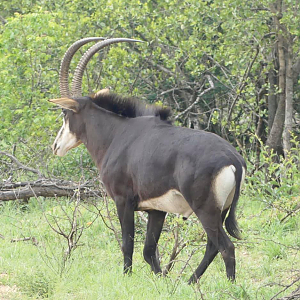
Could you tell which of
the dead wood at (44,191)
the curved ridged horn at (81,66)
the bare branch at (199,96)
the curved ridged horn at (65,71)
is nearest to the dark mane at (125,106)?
the curved ridged horn at (81,66)

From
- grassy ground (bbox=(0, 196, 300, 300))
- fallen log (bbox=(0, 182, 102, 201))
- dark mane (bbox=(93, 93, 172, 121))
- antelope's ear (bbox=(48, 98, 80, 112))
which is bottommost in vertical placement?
fallen log (bbox=(0, 182, 102, 201))

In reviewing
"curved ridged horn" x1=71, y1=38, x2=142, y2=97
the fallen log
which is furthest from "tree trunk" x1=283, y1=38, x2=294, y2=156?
"curved ridged horn" x1=71, y1=38, x2=142, y2=97

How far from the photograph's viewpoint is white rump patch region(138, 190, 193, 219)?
5543mm

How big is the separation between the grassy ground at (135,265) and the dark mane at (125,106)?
1.29 m

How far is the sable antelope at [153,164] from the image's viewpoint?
521 centimetres

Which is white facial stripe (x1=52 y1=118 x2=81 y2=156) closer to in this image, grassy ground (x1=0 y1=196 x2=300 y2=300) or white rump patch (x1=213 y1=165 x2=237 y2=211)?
grassy ground (x1=0 y1=196 x2=300 y2=300)

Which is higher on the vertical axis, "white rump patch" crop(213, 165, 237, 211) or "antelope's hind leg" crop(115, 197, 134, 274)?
"white rump patch" crop(213, 165, 237, 211)

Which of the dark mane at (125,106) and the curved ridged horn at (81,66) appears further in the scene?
the curved ridged horn at (81,66)

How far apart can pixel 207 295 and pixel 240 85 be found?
5543 millimetres

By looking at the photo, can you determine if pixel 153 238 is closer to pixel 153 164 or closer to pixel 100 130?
pixel 153 164

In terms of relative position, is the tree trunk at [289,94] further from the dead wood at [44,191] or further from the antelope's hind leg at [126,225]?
the antelope's hind leg at [126,225]

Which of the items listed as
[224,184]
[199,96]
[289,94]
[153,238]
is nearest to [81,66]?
[153,238]

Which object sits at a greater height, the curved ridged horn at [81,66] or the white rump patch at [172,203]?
the curved ridged horn at [81,66]

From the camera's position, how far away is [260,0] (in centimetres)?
908
